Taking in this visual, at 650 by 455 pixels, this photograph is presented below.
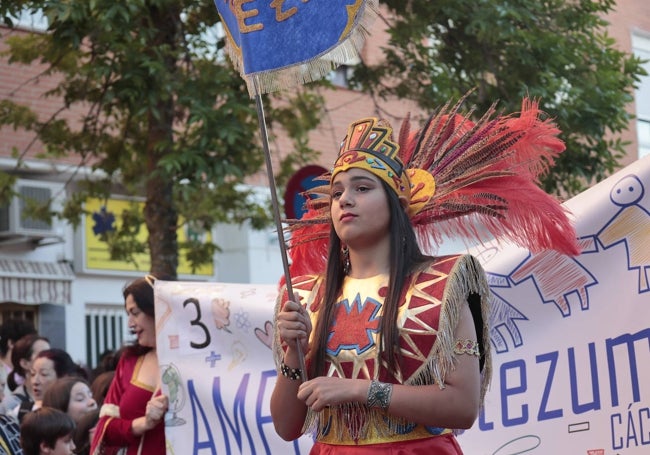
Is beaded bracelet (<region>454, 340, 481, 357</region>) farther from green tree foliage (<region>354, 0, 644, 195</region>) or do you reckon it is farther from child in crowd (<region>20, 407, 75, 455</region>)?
green tree foliage (<region>354, 0, 644, 195</region>)

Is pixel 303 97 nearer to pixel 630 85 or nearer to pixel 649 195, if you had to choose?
pixel 630 85

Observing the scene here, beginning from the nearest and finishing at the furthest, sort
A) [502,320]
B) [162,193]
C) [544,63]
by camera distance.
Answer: [502,320], [544,63], [162,193]

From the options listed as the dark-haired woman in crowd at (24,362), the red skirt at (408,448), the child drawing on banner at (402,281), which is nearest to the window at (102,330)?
the dark-haired woman in crowd at (24,362)

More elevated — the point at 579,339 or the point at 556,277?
the point at 556,277

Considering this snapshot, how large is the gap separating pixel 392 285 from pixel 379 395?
0.36 meters

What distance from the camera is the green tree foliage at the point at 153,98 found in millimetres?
8195

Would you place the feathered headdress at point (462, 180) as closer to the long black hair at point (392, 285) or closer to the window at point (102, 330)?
the long black hair at point (392, 285)

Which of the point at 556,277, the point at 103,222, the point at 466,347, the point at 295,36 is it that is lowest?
the point at 466,347

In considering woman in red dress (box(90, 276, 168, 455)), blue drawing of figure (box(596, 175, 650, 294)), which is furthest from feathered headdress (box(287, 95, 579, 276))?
woman in red dress (box(90, 276, 168, 455))

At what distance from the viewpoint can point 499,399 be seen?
480 centimetres

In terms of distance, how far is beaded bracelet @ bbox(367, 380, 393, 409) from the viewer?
11.2 feet

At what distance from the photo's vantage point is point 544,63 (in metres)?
8.90

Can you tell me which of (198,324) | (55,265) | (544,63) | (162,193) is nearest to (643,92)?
(544,63)

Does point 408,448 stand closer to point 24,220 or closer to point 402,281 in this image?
point 402,281
